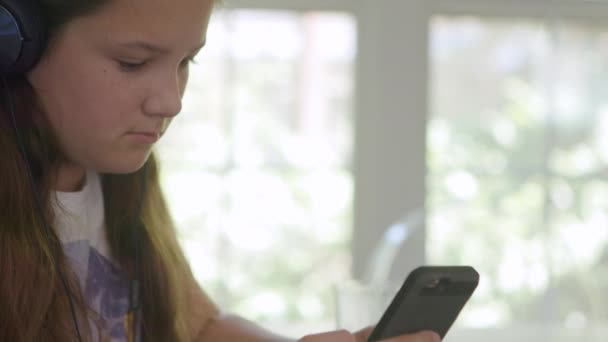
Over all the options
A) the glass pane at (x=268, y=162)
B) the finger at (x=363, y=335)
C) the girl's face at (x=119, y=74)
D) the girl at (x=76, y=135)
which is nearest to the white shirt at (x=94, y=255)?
the girl at (x=76, y=135)

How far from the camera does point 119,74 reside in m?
0.76

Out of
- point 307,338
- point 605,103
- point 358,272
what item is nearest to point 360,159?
point 358,272

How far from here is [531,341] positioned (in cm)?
156

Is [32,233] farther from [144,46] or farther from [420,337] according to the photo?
[420,337]

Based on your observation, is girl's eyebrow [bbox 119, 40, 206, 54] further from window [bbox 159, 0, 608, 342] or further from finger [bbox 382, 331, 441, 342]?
window [bbox 159, 0, 608, 342]

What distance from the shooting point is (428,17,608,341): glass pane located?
6.90ft

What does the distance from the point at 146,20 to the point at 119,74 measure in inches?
2.0

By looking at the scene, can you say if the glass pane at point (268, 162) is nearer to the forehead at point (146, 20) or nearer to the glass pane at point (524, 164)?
the glass pane at point (524, 164)

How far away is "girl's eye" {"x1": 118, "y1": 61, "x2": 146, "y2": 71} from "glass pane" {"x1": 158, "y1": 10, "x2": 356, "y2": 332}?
1.20 m

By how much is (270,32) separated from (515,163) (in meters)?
0.66

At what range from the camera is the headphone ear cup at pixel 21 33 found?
2.44 ft

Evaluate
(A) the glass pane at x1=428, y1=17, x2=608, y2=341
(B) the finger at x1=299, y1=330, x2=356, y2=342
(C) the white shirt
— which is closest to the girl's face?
(C) the white shirt

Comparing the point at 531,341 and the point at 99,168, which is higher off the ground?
the point at 99,168

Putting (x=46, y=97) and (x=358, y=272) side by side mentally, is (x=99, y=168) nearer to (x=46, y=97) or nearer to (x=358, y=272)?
(x=46, y=97)
